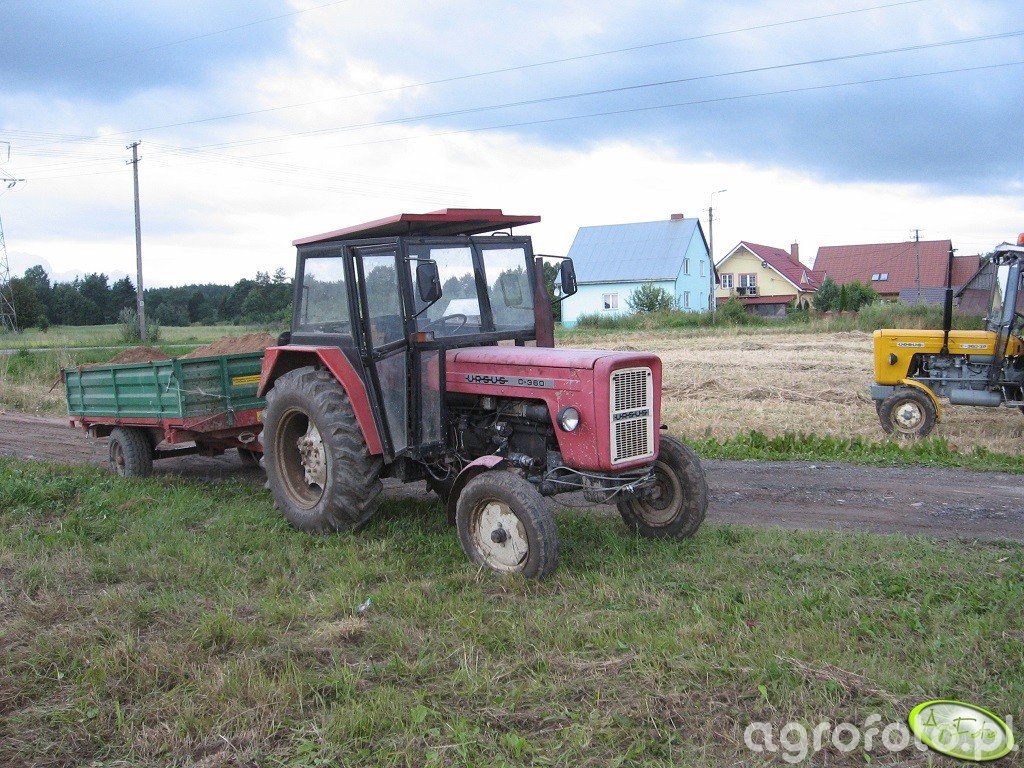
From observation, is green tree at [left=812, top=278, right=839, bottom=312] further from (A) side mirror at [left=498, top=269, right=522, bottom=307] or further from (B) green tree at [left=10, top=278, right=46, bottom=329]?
(A) side mirror at [left=498, top=269, right=522, bottom=307]

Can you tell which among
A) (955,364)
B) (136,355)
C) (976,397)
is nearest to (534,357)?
(136,355)

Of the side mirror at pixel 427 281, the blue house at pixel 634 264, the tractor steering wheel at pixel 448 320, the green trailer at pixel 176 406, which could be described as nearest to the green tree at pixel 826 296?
the blue house at pixel 634 264

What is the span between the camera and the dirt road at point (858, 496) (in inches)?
273

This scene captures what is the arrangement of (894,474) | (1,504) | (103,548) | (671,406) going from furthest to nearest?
(671,406) < (894,474) < (1,504) < (103,548)

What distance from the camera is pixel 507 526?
554 centimetres

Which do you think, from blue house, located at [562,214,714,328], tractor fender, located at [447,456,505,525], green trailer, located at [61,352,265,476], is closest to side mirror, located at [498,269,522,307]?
tractor fender, located at [447,456,505,525]

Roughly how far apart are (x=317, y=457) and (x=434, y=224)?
78.9 inches

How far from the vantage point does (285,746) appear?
357 centimetres

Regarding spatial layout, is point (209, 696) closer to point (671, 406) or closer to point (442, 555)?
point (442, 555)

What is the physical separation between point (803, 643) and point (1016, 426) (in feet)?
28.4

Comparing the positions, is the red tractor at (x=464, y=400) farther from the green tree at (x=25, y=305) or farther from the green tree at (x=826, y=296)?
the green tree at (x=25, y=305)

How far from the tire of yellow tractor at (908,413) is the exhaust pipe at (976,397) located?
37cm

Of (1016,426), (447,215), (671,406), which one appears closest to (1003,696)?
(447,215)

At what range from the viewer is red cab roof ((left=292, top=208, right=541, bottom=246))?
19.9 feet
